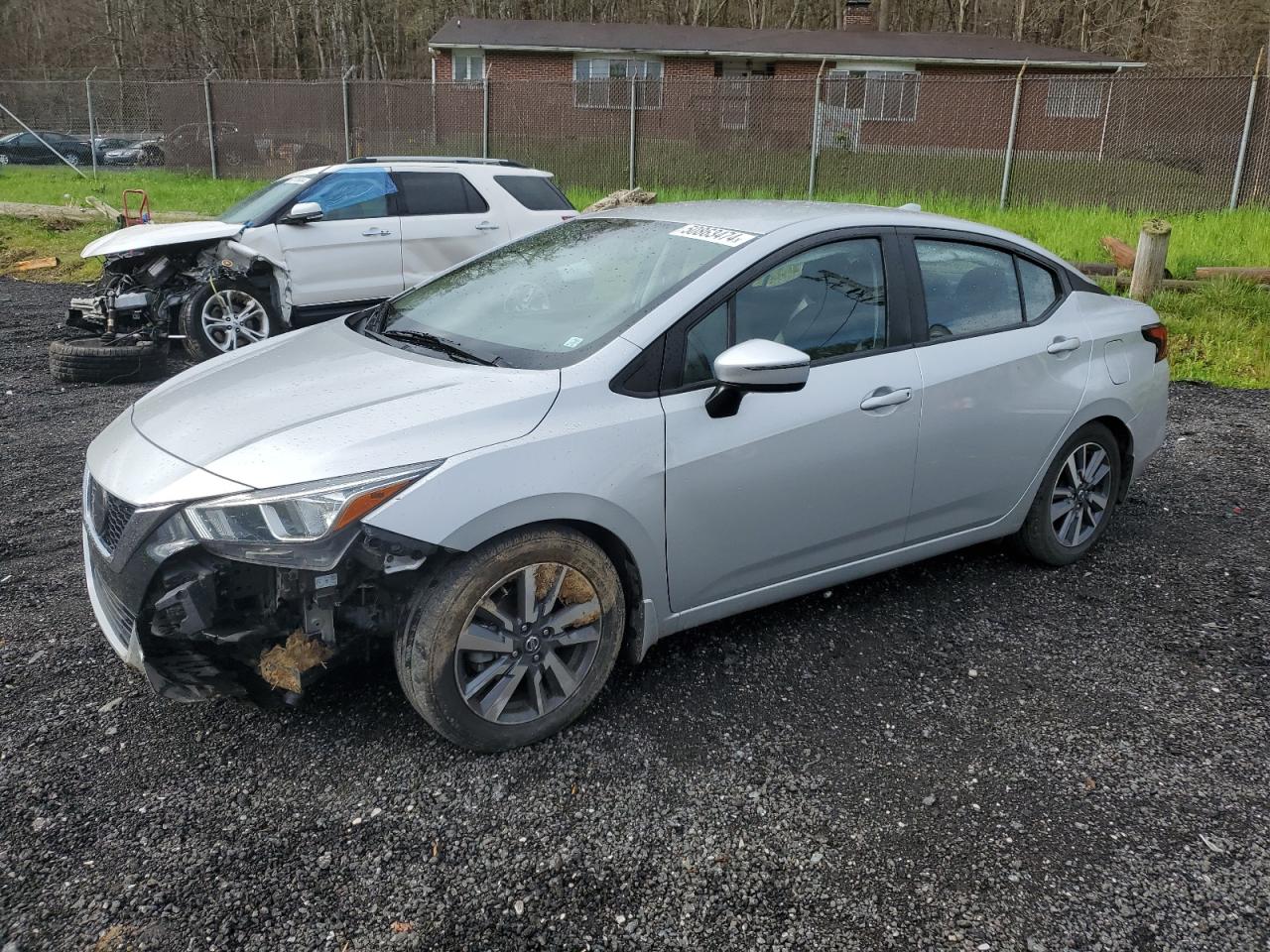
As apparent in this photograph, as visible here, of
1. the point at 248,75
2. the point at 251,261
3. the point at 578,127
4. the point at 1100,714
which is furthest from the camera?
the point at 248,75

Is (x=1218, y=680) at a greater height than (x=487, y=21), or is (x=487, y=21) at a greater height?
(x=487, y=21)

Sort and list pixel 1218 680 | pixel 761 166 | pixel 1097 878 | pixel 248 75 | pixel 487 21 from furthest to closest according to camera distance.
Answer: pixel 248 75 < pixel 487 21 < pixel 761 166 < pixel 1218 680 < pixel 1097 878

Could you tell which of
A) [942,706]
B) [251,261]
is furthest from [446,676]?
[251,261]

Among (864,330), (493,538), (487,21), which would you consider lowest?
(493,538)

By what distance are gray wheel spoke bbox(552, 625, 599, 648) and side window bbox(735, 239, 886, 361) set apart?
1.12m

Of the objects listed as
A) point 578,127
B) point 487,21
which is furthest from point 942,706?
point 487,21

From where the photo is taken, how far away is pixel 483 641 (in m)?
2.99

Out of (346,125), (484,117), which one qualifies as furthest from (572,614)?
(346,125)

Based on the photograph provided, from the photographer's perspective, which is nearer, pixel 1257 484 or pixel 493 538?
pixel 493 538

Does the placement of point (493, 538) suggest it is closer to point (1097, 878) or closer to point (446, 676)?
point (446, 676)

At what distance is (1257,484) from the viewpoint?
19.1 ft

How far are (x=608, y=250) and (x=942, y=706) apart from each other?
2.09 m

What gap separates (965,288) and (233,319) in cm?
666

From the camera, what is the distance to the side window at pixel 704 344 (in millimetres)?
3340
